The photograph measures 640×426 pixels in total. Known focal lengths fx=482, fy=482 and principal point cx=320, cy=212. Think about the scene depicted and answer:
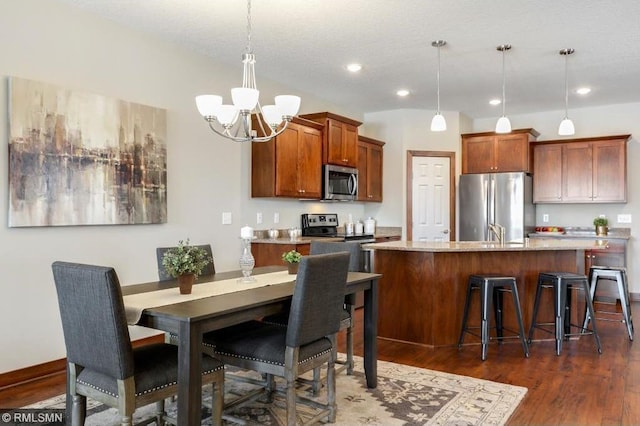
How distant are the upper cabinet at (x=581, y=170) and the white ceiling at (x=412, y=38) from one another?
2.64 ft

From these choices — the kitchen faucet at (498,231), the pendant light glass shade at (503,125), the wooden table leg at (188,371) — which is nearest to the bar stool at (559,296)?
the kitchen faucet at (498,231)

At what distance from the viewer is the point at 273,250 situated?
516 cm

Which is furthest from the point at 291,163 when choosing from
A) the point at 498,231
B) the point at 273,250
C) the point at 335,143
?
the point at 498,231

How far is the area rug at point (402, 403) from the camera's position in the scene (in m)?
2.68

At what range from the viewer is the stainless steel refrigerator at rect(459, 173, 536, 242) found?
21.7 ft

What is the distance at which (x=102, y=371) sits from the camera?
6.59ft

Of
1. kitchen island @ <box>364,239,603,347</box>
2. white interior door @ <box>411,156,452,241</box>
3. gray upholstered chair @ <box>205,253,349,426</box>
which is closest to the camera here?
gray upholstered chair @ <box>205,253,349,426</box>

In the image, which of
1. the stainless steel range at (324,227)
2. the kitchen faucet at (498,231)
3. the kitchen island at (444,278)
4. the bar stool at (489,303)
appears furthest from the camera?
the stainless steel range at (324,227)

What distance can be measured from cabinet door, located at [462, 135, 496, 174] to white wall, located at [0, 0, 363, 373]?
3320 mm

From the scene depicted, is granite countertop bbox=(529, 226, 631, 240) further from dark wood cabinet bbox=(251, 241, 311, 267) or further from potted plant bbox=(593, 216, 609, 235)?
dark wood cabinet bbox=(251, 241, 311, 267)

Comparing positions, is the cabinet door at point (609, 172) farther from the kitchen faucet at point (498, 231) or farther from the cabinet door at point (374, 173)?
the cabinet door at point (374, 173)

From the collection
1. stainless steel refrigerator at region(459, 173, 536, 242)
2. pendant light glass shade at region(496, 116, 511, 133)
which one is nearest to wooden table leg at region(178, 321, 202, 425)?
pendant light glass shade at region(496, 116, 511, 133)

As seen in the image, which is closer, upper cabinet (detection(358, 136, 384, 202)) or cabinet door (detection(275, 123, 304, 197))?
cabinet door (detection(275, 123, 304, 197))

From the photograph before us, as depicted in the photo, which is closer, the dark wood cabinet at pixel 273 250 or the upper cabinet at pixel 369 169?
the dark wood cabinet at pixel 273 250
